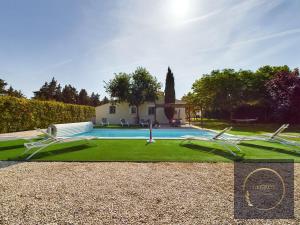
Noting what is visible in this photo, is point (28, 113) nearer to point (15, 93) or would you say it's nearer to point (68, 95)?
point (15, 93)

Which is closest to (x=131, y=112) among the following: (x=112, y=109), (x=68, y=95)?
(x=112, y=109)

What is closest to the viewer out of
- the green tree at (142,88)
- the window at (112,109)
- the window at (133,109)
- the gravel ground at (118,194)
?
the gravel ground at (118,194)

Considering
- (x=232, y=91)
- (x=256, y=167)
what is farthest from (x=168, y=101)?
(x=256, y=167)

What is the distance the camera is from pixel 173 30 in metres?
13.0

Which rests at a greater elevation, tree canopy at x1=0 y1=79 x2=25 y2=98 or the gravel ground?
tree canopy at x1=0 y1=79 x2=25 y2=98

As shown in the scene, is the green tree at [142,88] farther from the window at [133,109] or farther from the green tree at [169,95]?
the window at [133,109]

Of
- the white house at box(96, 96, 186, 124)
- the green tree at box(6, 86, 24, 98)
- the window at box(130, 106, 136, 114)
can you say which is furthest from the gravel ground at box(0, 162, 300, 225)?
the green tree at box(6, 86, 24, 98)

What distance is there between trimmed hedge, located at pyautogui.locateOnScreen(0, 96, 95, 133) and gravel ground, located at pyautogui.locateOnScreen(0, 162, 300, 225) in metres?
12.4

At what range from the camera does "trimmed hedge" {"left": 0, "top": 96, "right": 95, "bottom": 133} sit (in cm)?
1597

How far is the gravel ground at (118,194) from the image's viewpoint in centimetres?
304

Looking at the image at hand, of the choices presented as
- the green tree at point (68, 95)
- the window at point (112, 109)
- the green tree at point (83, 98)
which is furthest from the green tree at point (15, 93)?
Result: the window at point (112, 109)

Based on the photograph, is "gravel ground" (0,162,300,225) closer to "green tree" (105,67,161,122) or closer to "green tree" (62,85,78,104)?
"green tree" (105,67,161,122)

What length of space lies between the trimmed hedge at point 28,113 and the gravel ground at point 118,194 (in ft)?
40.5

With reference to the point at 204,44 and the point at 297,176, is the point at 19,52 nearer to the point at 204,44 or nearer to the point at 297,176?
the point at 204,44
